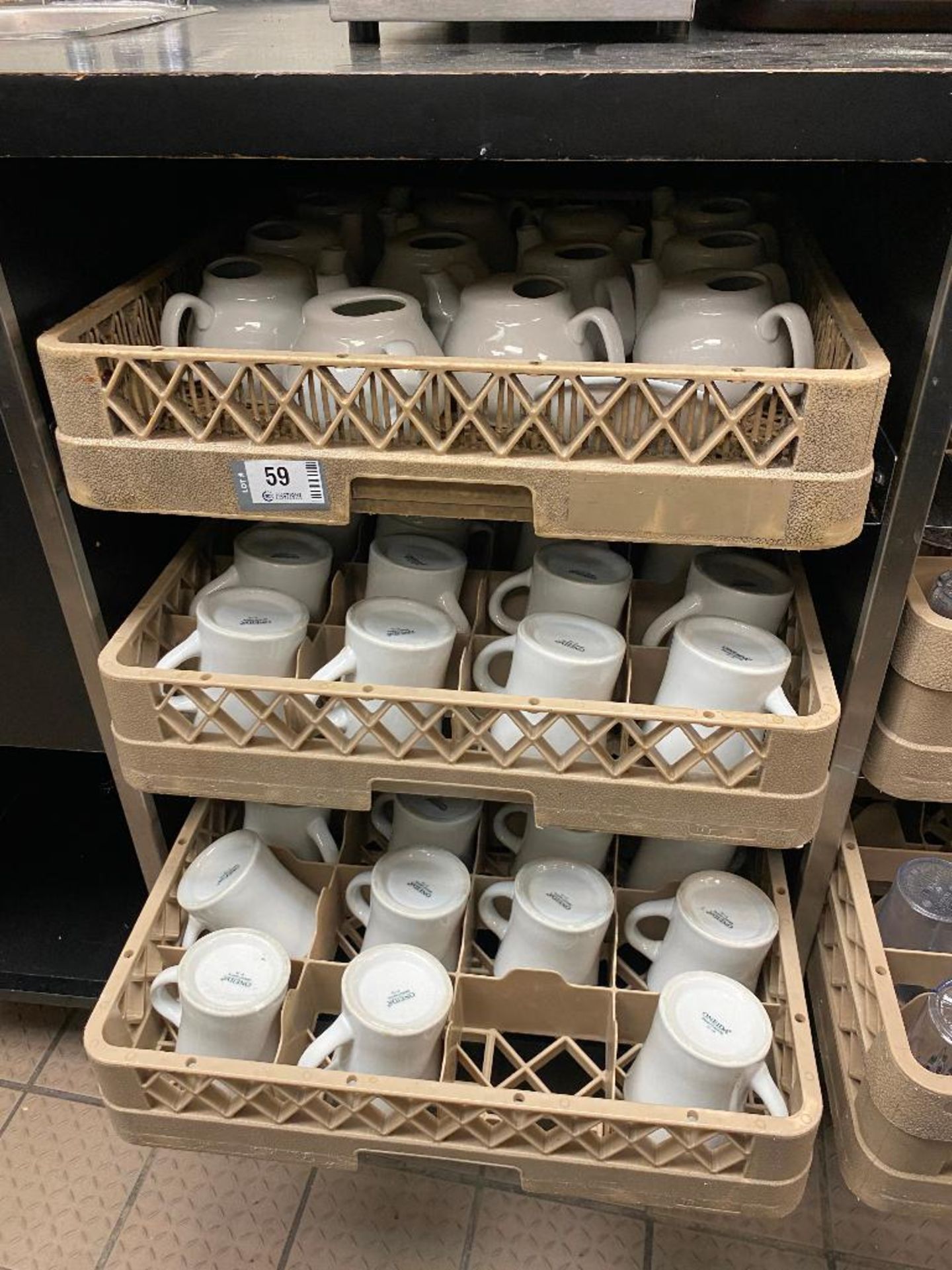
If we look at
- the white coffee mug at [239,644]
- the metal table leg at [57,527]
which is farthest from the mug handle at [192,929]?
the white coffee mug at [239,644]

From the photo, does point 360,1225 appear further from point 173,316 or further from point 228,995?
point 173,316

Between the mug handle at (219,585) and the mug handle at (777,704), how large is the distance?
49 cm

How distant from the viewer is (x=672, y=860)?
40.0 inches

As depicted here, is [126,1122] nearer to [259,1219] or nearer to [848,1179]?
[259,1219]

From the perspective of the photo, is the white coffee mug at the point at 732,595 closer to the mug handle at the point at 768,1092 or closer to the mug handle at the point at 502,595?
the mug handle at the point at 502,595

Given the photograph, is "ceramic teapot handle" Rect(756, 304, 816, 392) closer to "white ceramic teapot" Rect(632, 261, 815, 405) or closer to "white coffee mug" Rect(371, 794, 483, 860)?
"white ceramic teapot" Rect(632, 261, 815, 405)

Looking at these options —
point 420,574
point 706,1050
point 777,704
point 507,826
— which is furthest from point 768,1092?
point 420,574

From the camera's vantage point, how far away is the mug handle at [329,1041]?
805 mm

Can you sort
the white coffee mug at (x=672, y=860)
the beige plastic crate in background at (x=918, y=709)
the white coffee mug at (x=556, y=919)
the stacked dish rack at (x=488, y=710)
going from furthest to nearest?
the white coffee mug at (x=672, y=860)
the white coffee mug at (x=556, y=919)
the beige plastic crate in background at (x=918, y=709)
the stacked dish rack at (x=488, y=710)

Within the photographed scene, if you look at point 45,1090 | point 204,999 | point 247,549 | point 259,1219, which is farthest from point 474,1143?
point 45,1090

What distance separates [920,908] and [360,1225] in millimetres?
663

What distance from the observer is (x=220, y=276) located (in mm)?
848

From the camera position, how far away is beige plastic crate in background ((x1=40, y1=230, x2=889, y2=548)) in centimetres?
67

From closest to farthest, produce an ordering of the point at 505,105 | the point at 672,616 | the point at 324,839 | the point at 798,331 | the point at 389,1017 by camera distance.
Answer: the point at 505,105
the point at 798,331
the point at 389,1017
the point at 672,616
the point at 324,839
